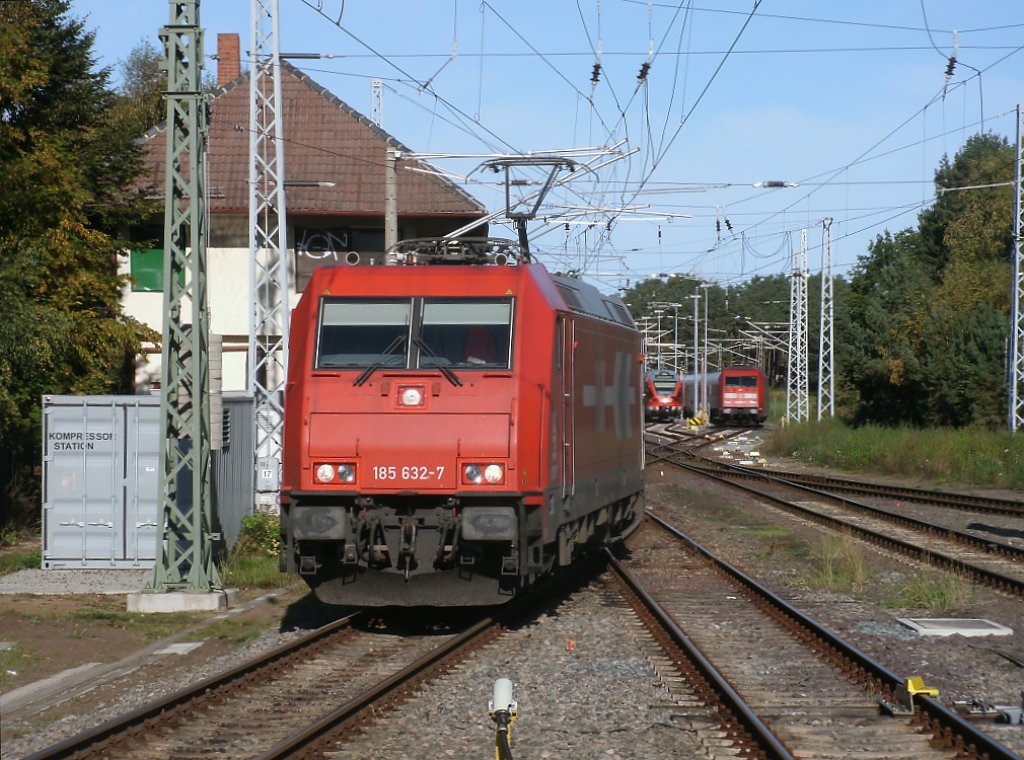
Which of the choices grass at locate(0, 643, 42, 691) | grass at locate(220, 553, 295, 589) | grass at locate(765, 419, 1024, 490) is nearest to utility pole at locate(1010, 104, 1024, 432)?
grass at locate(765, 419, 1024, 490)

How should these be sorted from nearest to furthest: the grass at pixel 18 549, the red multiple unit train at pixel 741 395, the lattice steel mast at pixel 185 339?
1. the lattice steel mast at pixel 185 339
2. the grass at pixel 18 549
3. the red multiple unit train at pixel 741 395

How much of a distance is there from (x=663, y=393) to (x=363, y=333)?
58963mm

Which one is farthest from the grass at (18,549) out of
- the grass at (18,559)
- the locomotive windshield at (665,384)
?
the locomotive windshield at (665,384)

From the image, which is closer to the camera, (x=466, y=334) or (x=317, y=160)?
(x=466, y=334)

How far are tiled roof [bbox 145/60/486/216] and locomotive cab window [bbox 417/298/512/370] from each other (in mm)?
17834

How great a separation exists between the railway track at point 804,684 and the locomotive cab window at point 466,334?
2.97m

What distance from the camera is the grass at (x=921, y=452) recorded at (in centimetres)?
2969

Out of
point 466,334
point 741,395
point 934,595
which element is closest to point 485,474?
point 466,334

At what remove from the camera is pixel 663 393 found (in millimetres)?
69438

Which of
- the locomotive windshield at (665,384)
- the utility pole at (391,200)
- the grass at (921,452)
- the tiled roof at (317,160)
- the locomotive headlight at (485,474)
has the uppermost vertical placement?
the tiled roof at (317,160)

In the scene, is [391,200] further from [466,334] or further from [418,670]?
[418,670]

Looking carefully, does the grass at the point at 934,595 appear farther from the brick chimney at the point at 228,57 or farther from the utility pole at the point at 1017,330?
the brick chimney at the point at 228,57

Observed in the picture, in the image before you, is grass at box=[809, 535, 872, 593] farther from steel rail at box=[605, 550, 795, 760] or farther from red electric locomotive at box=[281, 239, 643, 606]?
red electric locomotive at box=[281, 239, 643, 606]

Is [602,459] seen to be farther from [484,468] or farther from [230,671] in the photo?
[230,671]
